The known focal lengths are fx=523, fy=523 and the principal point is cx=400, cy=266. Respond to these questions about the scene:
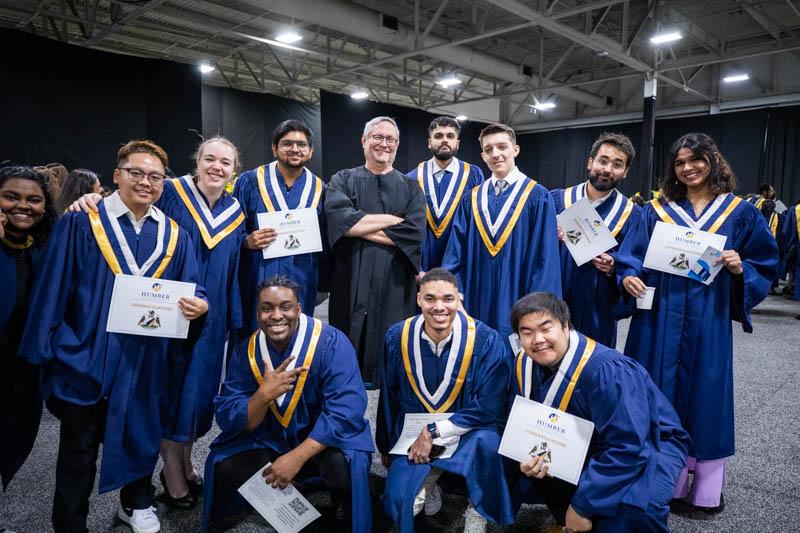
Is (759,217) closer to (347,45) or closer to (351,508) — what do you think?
(351,508)

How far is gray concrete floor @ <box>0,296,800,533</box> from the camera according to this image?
2238 millimetres

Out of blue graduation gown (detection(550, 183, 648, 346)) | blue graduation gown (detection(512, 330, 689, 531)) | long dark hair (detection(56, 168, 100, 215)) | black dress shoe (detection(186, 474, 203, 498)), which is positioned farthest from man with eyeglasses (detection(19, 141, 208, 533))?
long dark hair (detection(56, 168, 100, 215))

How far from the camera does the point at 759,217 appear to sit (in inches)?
90.5

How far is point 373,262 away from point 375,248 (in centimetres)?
7

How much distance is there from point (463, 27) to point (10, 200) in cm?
1061

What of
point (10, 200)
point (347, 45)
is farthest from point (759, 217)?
point (347, 45)

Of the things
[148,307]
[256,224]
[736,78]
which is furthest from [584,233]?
[736,78]

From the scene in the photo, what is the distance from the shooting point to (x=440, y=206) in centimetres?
303

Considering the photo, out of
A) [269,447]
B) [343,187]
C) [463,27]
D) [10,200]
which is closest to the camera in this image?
[10,200]

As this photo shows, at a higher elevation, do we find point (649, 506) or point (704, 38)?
point (704, 38)

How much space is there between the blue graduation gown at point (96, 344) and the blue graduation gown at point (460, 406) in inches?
38.6

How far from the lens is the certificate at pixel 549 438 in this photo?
1.82m

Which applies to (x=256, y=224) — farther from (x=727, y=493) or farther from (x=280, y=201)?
(x=727, y=493)

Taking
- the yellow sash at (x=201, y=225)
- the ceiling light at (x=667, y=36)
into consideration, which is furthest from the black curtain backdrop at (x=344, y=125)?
the yellow sash at (x=201, y=225)
